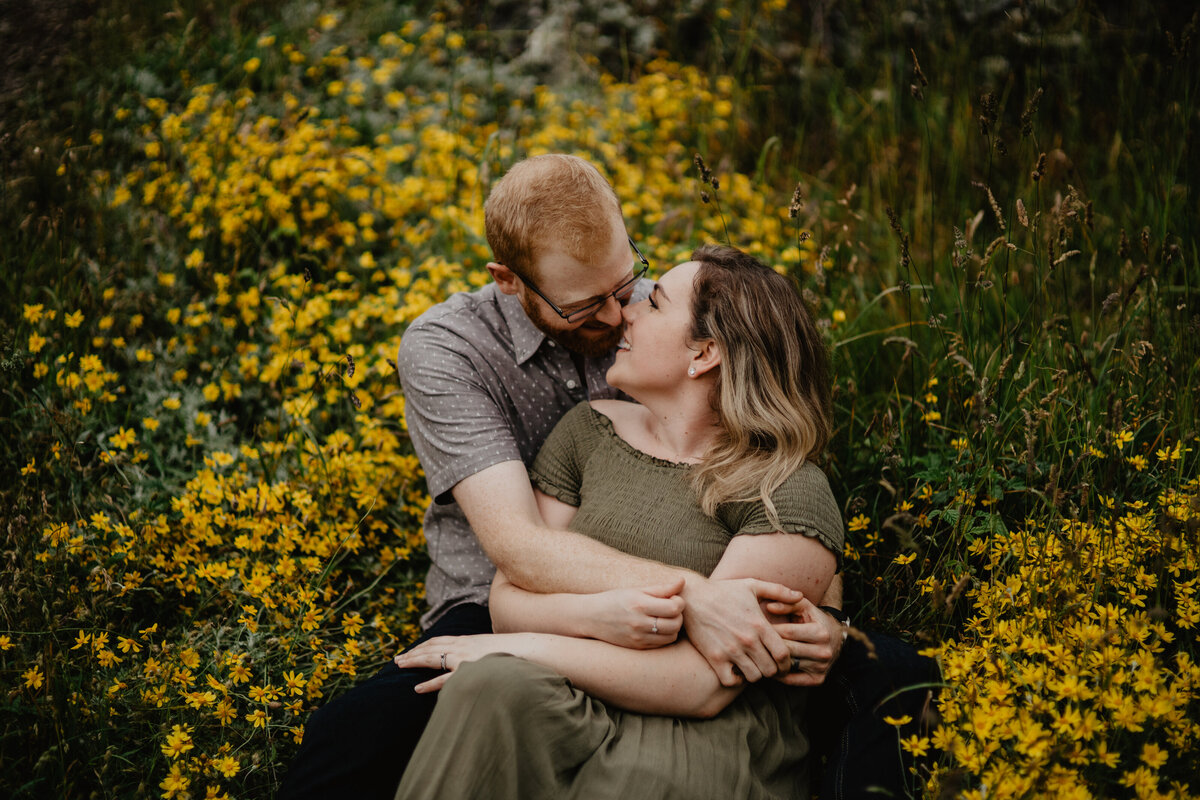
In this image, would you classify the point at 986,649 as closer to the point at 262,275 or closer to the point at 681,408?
the point at 681,408

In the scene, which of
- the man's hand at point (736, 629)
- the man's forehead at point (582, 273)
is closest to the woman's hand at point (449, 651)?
the man's hand at point (736, 629)

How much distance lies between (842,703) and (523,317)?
1544 millimetres

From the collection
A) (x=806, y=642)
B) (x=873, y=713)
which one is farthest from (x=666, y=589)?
(x=873, y=713)

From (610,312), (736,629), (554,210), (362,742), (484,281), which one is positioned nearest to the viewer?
(736,629)

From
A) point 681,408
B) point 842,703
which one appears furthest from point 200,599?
point 842,703

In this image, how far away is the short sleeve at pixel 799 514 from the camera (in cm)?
226

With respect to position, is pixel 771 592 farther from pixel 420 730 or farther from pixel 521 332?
pixel 521 332

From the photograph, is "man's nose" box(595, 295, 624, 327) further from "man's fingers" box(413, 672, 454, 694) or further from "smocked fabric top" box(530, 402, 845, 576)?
"man's fingers" box(413, 672, 454, 694)

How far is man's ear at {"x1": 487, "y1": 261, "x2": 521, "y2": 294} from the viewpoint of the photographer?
2812mm

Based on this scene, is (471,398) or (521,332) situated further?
(521,332)

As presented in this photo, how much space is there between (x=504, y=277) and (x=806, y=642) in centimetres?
148

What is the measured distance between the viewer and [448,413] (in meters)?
2.64

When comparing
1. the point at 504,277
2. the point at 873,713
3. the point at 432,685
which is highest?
the point at 504,277

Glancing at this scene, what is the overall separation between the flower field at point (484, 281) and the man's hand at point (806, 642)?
0.29 metres
